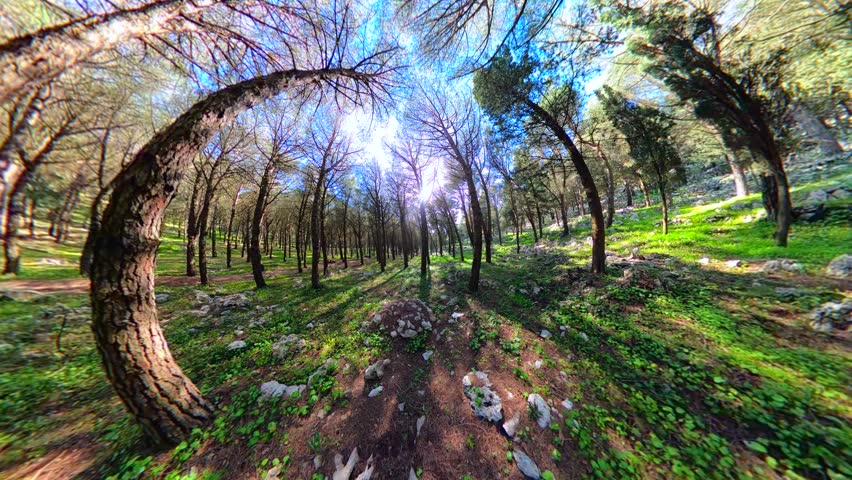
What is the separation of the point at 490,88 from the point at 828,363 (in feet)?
30.3

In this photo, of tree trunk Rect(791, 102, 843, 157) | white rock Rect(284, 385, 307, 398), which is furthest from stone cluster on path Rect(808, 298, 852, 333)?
tree trunk Rect(791, 102, 843, 157)

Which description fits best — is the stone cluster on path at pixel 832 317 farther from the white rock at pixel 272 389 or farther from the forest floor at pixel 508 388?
the white rock at pixel 272 389

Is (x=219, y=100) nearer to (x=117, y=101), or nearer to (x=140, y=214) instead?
(x=140, y=214)

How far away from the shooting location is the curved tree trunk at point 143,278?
2.54m

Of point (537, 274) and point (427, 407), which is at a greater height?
point (537, 274)

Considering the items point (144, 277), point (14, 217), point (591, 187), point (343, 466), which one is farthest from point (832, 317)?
point (14, 217)

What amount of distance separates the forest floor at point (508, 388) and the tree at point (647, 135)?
25.5 feet

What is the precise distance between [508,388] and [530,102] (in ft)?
28.6

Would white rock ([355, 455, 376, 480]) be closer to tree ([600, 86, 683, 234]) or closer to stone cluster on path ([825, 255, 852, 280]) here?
stone cluster on path ([825, 255, 852, 280])

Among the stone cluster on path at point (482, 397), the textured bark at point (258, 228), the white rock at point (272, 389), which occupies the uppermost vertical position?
the textured bark at point (258, 228)

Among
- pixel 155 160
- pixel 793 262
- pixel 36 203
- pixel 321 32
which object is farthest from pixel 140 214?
pixel 793 262

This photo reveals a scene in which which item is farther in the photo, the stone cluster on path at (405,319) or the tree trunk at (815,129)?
the tree trunk at (815,129)

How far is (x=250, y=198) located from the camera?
21.5m

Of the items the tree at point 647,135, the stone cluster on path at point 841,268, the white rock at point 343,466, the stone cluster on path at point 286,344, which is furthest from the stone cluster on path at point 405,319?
the tree at point 647,135
